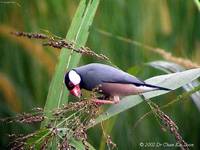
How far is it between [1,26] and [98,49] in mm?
286

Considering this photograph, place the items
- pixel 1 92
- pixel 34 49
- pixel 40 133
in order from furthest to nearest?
pixel 1 92
pixel 34 49
pixel 40 133

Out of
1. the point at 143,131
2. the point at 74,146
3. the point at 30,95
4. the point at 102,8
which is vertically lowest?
the point at 74,146

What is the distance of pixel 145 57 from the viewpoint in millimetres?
1539

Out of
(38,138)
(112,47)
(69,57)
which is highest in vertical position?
(112,47)

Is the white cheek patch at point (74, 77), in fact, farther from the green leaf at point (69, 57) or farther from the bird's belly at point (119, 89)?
the green leaf at point (69, 57)

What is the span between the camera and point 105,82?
2.33 ft

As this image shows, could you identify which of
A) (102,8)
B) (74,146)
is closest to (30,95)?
(102,8)

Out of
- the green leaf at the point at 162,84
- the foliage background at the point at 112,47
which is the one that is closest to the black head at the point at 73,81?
the green leaf at the point at 162,84

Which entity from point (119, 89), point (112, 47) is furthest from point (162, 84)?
point (112, 47)

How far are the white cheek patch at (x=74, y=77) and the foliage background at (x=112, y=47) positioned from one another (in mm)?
711

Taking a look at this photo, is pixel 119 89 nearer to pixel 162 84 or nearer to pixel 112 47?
pixel 162 84

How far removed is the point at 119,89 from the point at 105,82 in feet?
0.07

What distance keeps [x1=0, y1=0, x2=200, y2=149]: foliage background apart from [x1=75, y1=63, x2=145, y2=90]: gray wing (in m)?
0.70

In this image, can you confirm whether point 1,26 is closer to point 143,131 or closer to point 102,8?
point 102,8
